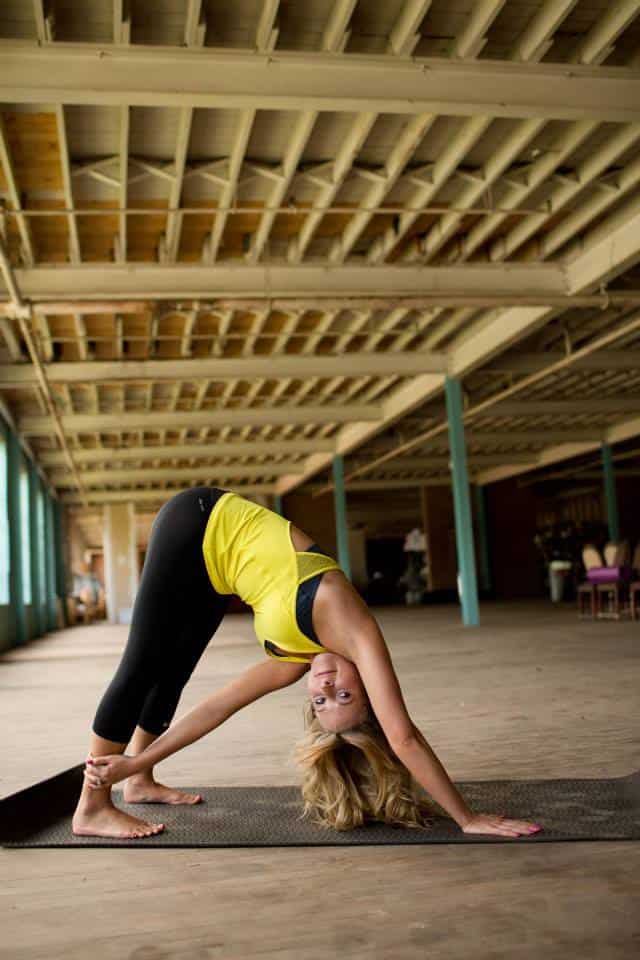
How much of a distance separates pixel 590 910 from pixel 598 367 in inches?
513

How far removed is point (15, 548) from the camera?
1549 centimetres

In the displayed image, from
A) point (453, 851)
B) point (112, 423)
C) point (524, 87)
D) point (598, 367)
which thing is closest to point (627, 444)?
point (598, 367)

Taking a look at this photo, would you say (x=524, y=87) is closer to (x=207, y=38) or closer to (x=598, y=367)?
(x=207, y=38)

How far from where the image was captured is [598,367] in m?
14.1

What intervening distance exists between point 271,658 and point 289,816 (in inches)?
19.2

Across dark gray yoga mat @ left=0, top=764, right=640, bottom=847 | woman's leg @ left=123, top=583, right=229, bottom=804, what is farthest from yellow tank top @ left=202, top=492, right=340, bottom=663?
dark gray yoga mat @ left=0, top=764, right=640, bottom=847

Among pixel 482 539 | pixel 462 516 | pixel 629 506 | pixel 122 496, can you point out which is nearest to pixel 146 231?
pixel 462 516

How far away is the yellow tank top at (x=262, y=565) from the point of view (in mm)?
2525

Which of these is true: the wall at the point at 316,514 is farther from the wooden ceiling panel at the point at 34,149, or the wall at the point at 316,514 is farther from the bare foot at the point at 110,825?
the bare foot at the point at 110,825

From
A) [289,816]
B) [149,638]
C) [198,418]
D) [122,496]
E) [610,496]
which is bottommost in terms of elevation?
[289,816]

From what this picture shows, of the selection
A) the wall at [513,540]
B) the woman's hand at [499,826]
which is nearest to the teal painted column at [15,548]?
the woman's hand at [499,826]

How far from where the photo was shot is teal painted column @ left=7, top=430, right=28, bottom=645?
15250 millimetres

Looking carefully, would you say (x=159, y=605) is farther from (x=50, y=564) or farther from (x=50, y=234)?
(x=50, y=564)

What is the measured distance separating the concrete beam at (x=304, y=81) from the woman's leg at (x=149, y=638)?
395 centimetres
